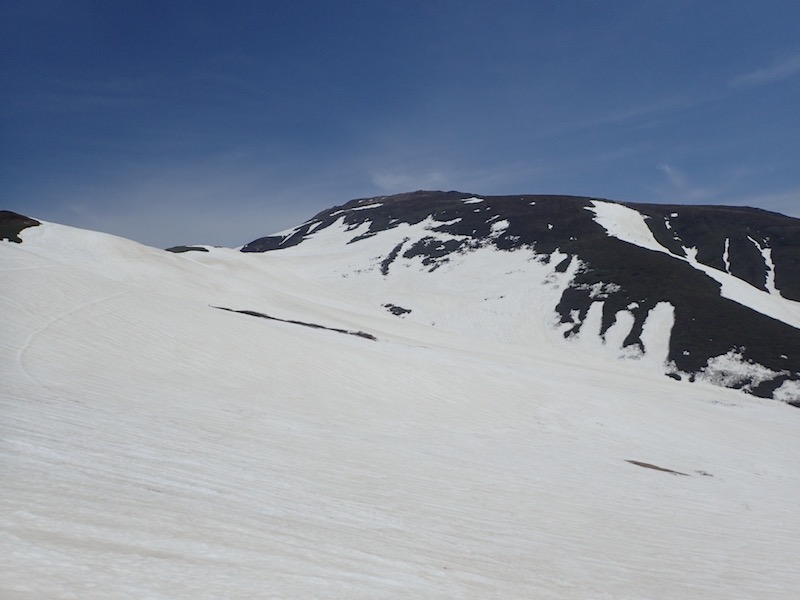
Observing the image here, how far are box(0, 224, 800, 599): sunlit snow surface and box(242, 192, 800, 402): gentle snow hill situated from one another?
654 inches

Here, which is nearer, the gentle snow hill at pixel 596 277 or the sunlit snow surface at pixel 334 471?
the sunlit snow surface at pixel 334 471

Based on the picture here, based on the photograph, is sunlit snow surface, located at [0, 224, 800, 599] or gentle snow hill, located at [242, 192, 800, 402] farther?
gentle snow hill, located at [242, 192, 800, 402]

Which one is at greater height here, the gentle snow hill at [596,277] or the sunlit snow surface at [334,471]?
the gentle snow hill at [596,277]

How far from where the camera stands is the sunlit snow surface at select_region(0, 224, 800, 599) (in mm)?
4348

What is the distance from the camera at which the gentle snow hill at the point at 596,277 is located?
4156cm

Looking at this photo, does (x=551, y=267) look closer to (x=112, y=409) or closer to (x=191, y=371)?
(x=191, y=371)

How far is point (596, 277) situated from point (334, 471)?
2004 inches

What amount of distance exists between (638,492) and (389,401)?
7.61 metres

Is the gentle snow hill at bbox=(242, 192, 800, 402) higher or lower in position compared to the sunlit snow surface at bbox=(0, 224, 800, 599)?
higher

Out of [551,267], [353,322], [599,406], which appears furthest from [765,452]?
[551,267]

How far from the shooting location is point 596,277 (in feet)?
179

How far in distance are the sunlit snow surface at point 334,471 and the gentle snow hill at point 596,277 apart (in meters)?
16.6

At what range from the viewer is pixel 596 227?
232ft

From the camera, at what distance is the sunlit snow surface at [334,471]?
171 inches
